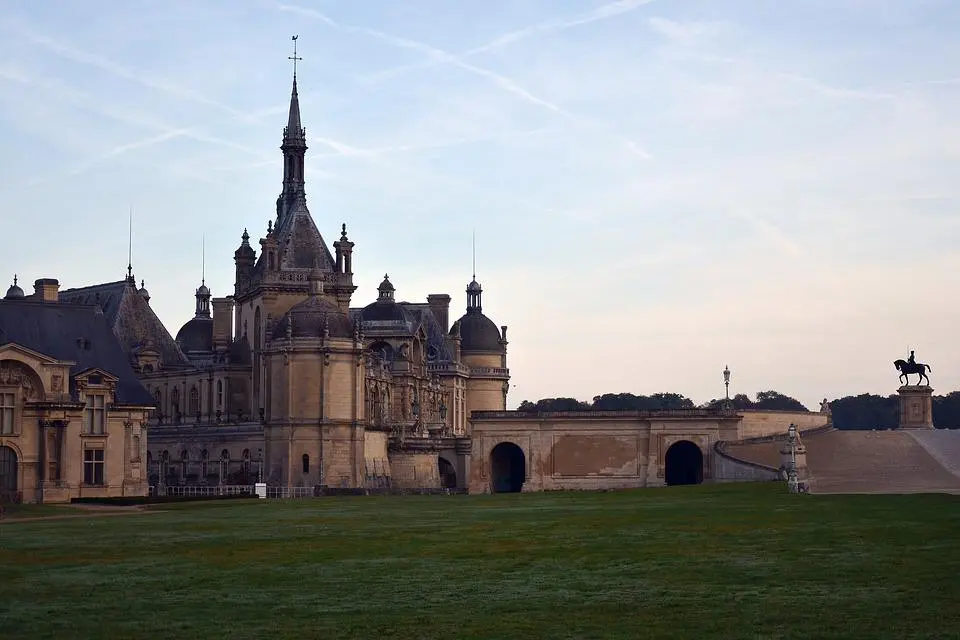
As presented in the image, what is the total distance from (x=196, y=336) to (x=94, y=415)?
56.9m

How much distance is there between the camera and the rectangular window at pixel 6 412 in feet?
265

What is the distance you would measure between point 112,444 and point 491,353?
72939 mm

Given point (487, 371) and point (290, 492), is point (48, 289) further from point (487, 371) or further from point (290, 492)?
point (487, 371)

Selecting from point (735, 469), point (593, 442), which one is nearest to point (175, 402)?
point (593, 442)

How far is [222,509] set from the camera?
66.7 m

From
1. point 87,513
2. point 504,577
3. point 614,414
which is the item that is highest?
point 614,414

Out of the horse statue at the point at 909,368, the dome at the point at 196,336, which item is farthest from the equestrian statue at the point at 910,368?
the dome at the point at 196,336

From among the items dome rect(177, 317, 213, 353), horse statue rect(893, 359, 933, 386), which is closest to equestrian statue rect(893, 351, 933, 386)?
horse statue rect(893, 359, 933, 386)

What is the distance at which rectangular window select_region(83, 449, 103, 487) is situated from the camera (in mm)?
85688

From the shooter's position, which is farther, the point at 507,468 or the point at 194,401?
the point at 194,401

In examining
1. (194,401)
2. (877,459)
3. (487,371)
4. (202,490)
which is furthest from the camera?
(487,371)

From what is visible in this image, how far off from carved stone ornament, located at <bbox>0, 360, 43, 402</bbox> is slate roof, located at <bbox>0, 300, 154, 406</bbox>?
334 cm

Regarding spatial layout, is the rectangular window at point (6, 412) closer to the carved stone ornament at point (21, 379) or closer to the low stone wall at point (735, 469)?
the carved stone ornament at point (21, 379)

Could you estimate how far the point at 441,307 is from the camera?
513 feet
